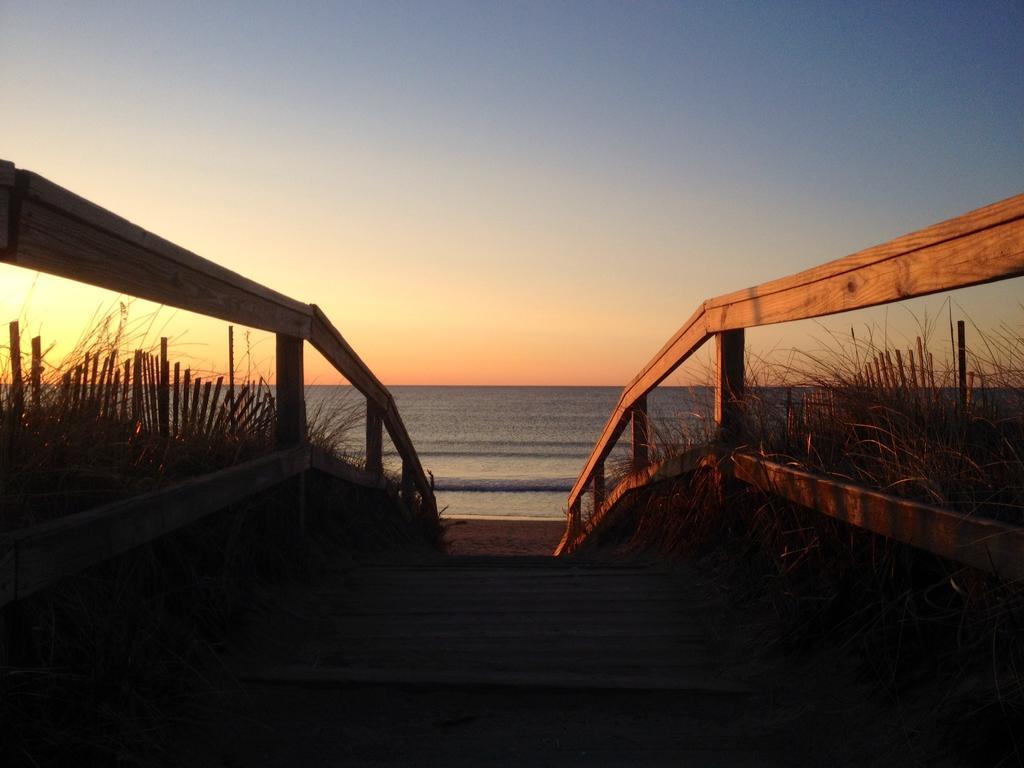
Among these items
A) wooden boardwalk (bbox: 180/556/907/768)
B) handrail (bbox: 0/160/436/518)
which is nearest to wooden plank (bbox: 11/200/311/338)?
handrail (bbox: 0/160/436/518)

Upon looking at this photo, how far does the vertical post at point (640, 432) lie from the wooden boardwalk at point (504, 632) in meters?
→ 1.29

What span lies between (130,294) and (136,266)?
8cm

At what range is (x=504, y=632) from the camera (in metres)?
3.68

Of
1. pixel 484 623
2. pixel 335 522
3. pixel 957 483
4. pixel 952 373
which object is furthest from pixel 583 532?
pixel 957 483

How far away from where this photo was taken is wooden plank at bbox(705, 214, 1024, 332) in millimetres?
2156

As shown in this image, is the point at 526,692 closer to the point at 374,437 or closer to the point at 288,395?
the point at 288,395

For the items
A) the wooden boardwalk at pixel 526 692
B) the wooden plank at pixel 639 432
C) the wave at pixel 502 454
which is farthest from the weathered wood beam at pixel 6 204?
the wave at pixel 502 454

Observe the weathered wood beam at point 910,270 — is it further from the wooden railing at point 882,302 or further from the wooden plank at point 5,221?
the wooden plank at point 5,221

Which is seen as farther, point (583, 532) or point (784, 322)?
point (583, 532)

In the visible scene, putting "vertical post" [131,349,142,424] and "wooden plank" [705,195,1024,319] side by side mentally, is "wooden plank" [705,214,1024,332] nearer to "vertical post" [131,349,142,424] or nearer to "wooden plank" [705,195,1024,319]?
"wooden plank" [705,195,1024,319]

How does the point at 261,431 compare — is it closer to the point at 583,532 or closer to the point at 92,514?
the point at 92,514

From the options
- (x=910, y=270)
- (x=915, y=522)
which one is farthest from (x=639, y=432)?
(x=915, y=522)

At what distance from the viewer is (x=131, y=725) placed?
2119 mm

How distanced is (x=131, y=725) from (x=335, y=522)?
315 centimetres
